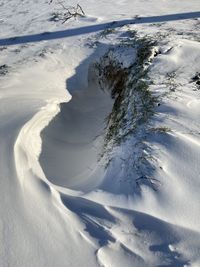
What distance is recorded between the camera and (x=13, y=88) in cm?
527

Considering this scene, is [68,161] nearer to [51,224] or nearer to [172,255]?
[51,224]

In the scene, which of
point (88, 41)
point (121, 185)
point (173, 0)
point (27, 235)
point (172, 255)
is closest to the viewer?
point (172, 255)

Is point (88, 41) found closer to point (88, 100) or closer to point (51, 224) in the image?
point (88, 100)

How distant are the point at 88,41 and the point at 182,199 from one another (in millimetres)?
3669

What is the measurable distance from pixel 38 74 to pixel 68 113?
868mm

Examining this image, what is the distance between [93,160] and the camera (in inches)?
158

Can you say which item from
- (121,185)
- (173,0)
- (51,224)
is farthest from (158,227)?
(173,0)

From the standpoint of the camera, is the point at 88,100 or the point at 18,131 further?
the point at 88,100

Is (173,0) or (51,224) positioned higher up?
(173,0)

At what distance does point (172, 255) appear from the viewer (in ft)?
9.20

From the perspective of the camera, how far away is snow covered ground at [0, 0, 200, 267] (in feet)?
9.59

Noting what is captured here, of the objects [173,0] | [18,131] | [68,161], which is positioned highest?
[173,0]

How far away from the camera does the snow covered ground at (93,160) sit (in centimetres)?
292

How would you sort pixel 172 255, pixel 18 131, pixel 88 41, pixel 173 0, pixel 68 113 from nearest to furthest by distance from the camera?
pixel 172 255 < pixel 18 131 < pixel 68 113 < pixel 88 41 < pixel 173 0
